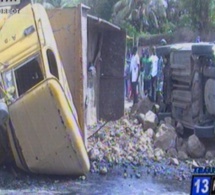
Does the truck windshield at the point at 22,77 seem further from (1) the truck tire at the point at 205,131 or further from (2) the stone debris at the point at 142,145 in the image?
(1) the truck tire at the point at 205,131

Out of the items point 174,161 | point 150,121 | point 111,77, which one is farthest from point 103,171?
point 111,77

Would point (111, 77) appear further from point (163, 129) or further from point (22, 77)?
point (22, 77)

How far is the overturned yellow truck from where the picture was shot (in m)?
5.68

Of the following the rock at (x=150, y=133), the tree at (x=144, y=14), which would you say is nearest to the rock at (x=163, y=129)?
the rock at (x=150, y=133)

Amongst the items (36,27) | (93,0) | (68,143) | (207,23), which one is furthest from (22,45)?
(93,0)

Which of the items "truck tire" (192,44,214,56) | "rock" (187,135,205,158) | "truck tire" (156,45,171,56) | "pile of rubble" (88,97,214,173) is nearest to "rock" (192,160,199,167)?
"pile of rubble" (88,97,214,173)

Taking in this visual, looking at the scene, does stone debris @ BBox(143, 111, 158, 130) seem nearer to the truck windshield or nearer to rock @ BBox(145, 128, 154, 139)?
rock @ BBox(145, 128, 154, 139)

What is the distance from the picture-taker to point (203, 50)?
24.0 ft

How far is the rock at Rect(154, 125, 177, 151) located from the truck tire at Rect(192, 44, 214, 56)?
4.27 feet

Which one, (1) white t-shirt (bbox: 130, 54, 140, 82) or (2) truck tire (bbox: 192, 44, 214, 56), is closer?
(2) truck tire (bbox: 192, 44, 214, 56)

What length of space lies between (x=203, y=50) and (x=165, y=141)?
4.81 ft

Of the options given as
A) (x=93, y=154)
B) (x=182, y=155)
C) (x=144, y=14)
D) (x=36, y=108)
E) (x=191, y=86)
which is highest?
(x=36, y=108)

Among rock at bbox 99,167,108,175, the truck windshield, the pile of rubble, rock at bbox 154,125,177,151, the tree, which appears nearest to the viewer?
the truck windshield

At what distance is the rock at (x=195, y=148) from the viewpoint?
7.39m
